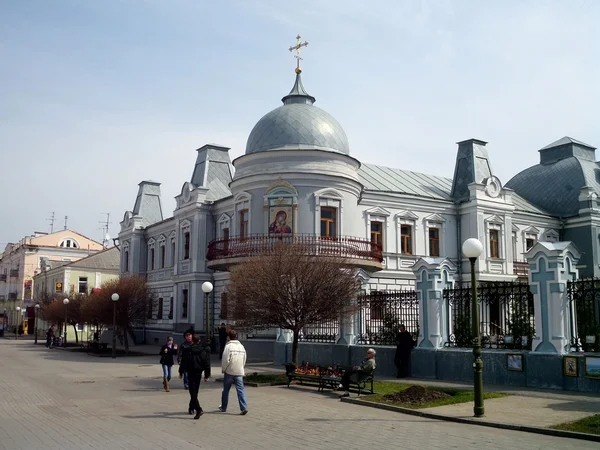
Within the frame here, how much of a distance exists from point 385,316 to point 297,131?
1254 cm

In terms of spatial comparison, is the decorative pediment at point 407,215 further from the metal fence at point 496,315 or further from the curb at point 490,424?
the curb at point 490,424

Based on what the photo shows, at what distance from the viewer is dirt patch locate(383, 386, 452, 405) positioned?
1377 centimetres

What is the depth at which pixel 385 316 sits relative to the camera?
68.7ft

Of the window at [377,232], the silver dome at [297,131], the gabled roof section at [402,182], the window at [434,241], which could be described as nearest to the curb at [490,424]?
the silver dome at [297,131]

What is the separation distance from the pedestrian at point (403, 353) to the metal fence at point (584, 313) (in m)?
4.92

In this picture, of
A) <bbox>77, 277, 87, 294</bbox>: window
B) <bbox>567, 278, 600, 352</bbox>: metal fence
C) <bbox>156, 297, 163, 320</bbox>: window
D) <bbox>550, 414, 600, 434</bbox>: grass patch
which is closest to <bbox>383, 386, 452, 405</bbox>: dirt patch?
<bbox>550, 414, 600, 434</bbox>: grass patch

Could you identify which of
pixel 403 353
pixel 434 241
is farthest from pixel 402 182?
pixel 403 353

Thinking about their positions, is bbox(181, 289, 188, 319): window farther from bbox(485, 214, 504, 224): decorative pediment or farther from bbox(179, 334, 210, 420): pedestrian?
bbox(179, 334, 210, 420): pedestrian

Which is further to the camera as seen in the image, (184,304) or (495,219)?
(184,304)

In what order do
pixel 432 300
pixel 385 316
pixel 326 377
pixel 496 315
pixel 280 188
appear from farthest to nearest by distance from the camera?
pixel 280 188 → pixel 385 316 → pixel 432 300 → pixel 496 315 → pixel 326 377

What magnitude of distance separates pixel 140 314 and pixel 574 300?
92.5 ft

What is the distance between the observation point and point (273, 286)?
60.2 ft

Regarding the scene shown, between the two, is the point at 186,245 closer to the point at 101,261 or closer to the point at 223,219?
the point at 223,219

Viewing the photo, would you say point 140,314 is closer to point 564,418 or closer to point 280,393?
point 280,393
